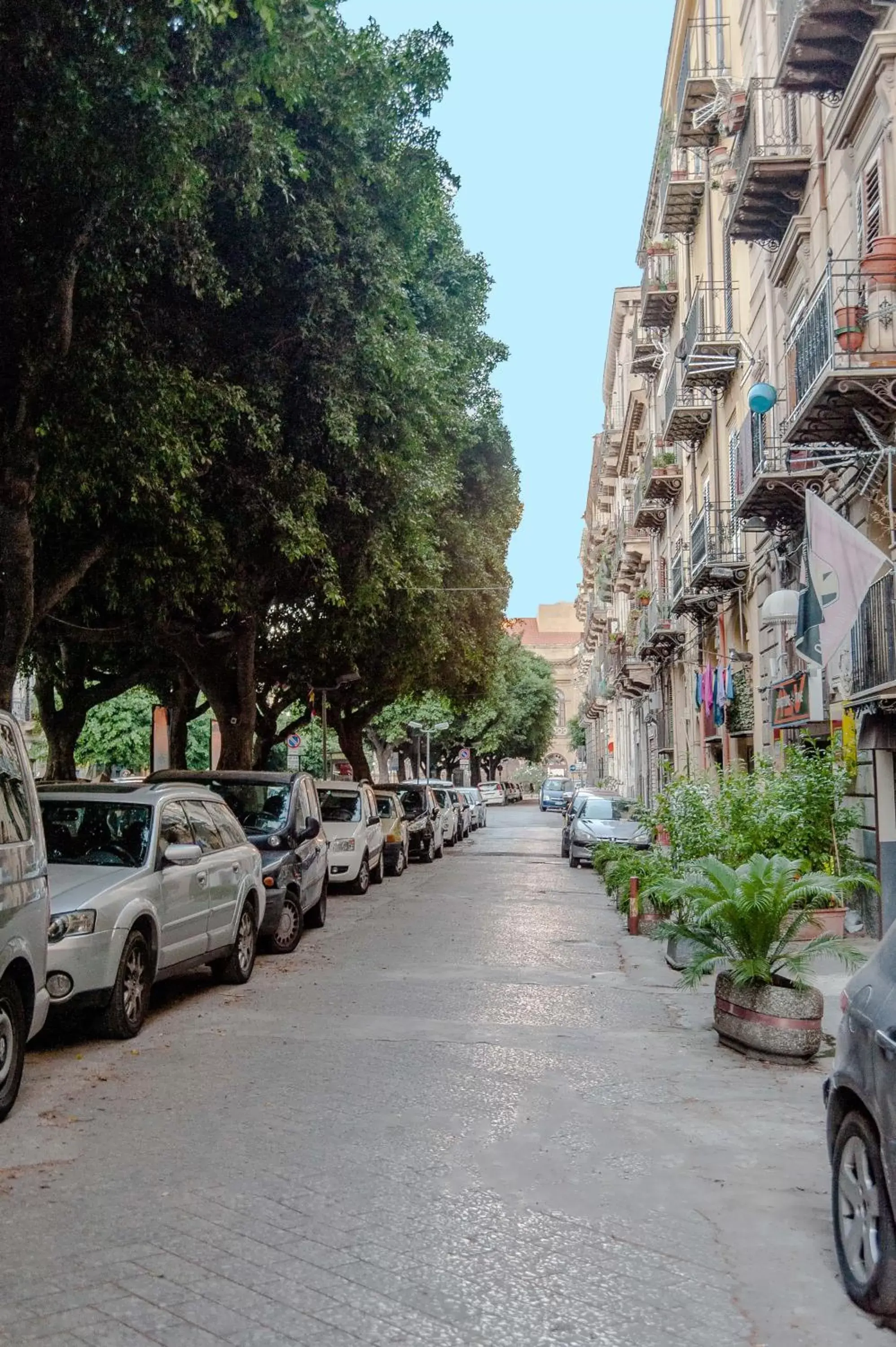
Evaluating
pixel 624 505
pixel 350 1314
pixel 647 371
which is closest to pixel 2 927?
pixel 350 1314

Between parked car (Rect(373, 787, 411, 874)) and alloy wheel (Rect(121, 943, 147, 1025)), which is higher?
parked car (Rect(373, 787, 411, 874))

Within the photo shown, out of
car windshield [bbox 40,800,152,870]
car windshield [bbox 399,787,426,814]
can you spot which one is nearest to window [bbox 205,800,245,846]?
car windshield [bbox 40,800,152,870]

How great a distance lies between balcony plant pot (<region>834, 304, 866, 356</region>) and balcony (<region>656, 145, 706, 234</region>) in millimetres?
13635

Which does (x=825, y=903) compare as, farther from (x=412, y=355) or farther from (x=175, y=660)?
(x=175, y=660)

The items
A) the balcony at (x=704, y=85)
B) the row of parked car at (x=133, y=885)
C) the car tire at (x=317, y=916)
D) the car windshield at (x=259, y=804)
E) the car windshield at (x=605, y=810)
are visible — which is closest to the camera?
the row of parked car at (x=133, y=885)

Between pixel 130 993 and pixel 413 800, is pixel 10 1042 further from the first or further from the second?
pixel 413 800

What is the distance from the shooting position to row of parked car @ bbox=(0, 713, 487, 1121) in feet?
22.6

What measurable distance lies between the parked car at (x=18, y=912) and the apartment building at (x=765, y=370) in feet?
28.1

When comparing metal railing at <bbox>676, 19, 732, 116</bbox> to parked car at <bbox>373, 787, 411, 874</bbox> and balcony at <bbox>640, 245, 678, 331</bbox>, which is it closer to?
balcony at <bbox>640, 245, 678, 331</bbox>

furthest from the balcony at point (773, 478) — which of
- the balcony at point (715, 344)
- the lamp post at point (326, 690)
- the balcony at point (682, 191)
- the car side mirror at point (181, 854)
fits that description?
the lamp post at point (326, 690)

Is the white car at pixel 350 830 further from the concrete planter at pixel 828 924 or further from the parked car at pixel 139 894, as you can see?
the concrete planter at pixel 828 924

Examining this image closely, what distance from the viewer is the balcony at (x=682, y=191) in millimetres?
26484

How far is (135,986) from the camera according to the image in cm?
888

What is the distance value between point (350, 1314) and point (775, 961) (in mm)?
5159
